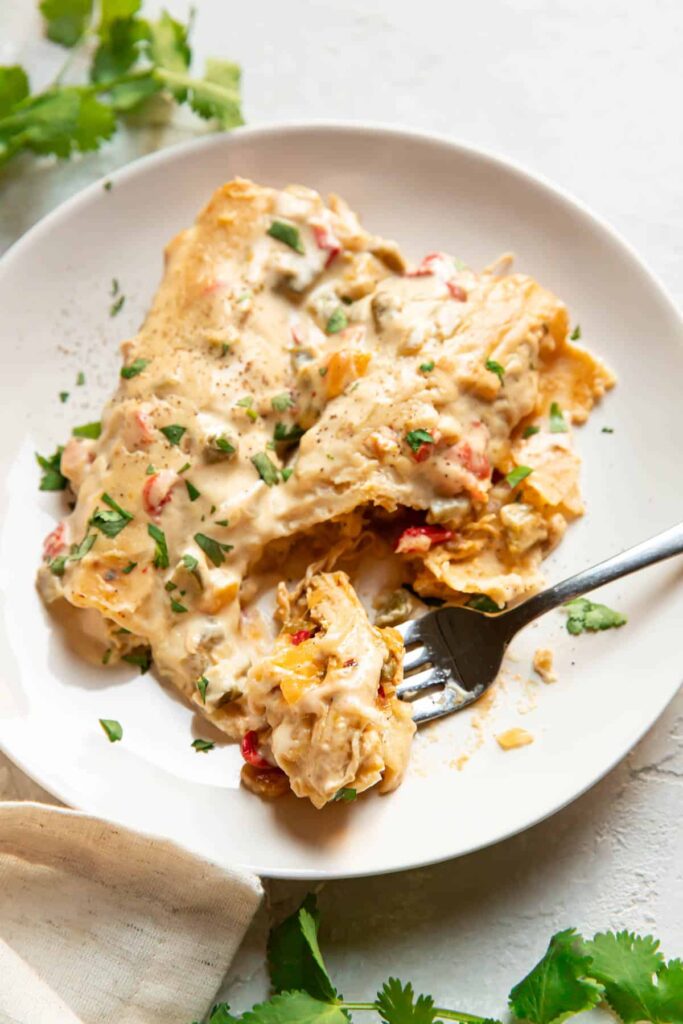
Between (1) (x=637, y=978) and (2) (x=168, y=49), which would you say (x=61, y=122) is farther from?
(1) (x=637, y=978)

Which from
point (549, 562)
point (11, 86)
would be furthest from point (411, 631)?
point (11, 86)

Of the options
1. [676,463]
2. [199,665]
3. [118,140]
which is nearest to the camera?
[199,665]

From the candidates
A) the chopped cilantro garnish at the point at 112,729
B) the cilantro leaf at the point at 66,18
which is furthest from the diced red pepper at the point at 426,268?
the chopped cilantro garnish at the point at 112,729

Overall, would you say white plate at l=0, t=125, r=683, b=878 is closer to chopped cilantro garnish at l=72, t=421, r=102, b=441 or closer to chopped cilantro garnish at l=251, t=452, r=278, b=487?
chopped cilantro garnish at l=72, t=421, r=102, b=441

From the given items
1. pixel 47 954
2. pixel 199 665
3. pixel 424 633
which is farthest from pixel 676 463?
pixel 47 954

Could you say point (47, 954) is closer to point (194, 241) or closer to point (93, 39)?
point (194, 241)

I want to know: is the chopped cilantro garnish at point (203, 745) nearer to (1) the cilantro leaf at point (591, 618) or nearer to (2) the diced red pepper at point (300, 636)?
(2) the diced red pepper at point (300, 636)

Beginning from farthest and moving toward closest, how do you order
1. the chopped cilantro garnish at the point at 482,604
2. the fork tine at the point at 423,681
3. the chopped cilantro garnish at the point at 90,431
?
the chopped cilantro garnish at the point at 90,431, the chopped cilantro garnish at the point at 482,604, the fork tine at the point at 423,681
